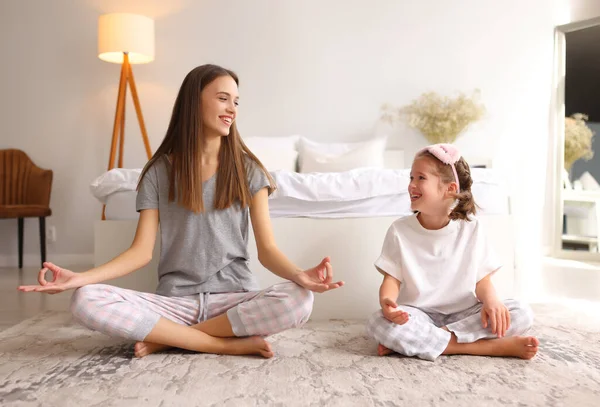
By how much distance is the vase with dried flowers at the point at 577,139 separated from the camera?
4648mm

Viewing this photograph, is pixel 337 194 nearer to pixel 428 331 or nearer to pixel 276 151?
pixel 428 331

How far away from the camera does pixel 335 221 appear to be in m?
2.29

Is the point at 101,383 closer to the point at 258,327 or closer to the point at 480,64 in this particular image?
→ the point at 258,327

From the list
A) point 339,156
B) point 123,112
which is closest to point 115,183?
point 339,156

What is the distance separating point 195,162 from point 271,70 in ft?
9.03

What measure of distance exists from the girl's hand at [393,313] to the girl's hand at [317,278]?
0.67 feet

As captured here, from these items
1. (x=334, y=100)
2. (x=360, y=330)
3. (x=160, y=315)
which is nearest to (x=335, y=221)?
(x=360, y=330)

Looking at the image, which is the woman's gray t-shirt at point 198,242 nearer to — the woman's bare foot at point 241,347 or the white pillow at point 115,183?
the woman's bare foot at point 241,347

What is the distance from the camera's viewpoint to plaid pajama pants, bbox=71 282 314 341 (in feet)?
5.12

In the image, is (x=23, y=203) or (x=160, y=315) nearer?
(x=160, y=315)

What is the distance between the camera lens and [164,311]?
1722 mm

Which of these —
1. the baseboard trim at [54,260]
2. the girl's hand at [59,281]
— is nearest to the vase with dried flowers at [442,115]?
the baseboard trim at [54,260]

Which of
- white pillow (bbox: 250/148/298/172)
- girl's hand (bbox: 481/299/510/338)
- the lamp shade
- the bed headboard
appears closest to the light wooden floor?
white pillow (bbox: 250/148/298/172)

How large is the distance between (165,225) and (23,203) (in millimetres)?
2865
